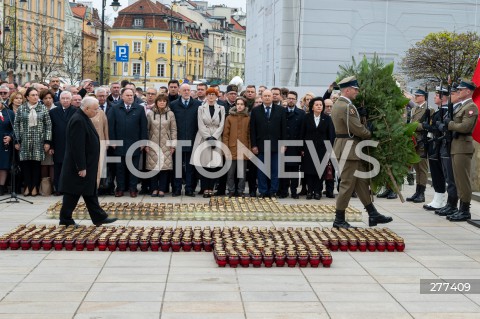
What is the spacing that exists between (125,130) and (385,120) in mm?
5879

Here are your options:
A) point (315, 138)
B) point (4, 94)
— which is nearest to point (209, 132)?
point (315, 138)

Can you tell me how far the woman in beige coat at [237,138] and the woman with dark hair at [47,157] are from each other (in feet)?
11.2

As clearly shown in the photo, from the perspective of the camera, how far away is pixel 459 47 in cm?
3872

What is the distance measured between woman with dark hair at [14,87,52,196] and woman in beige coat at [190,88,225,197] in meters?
2.87

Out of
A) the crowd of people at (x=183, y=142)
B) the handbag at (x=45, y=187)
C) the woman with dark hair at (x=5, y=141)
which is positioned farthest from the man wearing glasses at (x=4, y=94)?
the handbag at (x=45, y=187)

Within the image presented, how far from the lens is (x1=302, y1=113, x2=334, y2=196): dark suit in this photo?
55.4 feet

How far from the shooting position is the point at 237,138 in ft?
55.1

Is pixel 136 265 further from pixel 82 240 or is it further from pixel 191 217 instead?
pixel 191 217

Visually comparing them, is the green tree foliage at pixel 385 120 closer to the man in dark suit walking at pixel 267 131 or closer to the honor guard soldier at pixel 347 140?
the honor guard soldier at pixel 347 140

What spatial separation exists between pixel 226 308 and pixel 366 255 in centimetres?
346

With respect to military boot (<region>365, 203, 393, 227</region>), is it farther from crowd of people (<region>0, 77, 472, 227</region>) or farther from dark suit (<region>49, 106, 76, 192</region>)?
dark suit (<region>49, 106, 76, 192</region>)

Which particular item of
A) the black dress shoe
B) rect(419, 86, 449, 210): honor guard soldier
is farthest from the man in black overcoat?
the black dress shoe

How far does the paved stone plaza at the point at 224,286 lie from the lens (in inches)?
311

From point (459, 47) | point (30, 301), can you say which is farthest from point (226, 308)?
point (459, 47)
